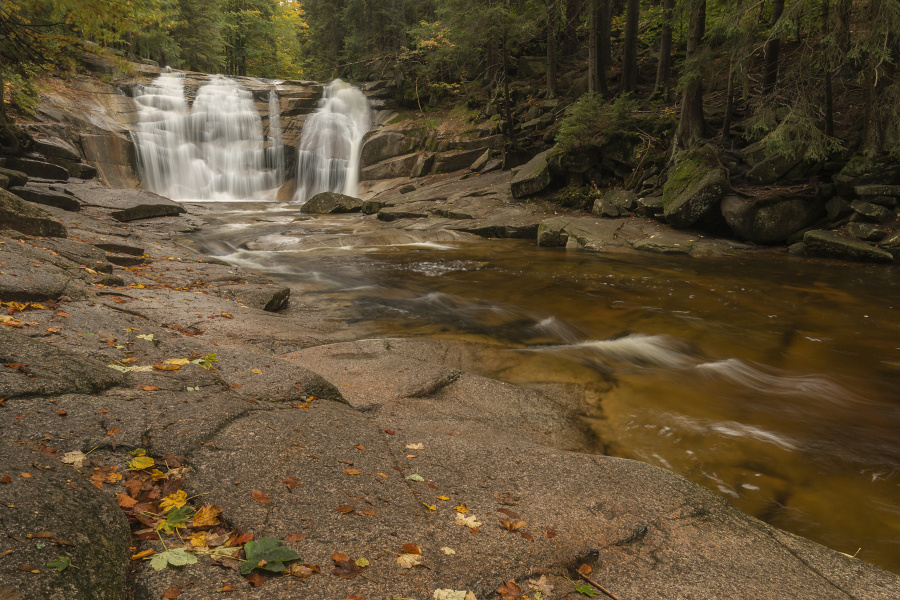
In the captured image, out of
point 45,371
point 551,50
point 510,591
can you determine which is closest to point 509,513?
point 510,591

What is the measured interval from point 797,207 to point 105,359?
1466 cm

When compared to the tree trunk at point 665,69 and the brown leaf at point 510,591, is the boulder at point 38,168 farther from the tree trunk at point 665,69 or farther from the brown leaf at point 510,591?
the tree trunk at point 665,69

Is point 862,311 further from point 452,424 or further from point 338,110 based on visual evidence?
point 338,110

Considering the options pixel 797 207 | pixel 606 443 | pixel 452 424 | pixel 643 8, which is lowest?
pixel 606 443

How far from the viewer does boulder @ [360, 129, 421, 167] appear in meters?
25.1

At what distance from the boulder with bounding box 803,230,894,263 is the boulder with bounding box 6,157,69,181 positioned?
21.0 m

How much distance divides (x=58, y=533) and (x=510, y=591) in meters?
1.70

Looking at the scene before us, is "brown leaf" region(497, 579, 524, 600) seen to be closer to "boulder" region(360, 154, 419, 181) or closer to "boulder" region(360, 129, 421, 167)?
"boulder" region(360, 154, 419, 181)

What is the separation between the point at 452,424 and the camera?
401 centimetres

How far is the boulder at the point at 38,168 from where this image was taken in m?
13.9

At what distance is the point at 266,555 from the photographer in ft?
6.42

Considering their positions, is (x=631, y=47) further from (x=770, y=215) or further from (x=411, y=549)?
(x=411, y=549)

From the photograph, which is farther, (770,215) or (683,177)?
(683,177)

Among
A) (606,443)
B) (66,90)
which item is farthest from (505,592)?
(66,90)
